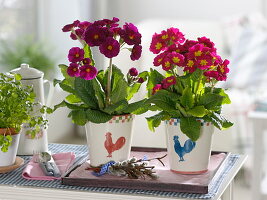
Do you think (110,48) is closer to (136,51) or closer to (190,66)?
(136,51)

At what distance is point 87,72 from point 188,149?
330 mm

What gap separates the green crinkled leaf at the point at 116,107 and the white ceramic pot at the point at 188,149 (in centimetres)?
12

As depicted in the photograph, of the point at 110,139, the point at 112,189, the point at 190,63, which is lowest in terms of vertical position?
the point at 112,189

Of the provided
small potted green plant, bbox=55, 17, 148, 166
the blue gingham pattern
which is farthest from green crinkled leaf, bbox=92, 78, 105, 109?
the blue gingham pattern

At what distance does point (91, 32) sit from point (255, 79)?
3053 millimetres

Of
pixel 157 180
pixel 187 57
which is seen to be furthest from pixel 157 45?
pixel 157 180

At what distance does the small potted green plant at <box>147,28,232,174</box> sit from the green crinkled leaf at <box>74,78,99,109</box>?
15cm

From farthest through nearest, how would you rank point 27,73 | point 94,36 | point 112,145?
point 27,73 → point 112,145 → point 94,36

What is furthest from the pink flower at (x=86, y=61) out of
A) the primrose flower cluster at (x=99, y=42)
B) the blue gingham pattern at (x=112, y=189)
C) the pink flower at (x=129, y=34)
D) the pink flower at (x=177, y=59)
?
the blue gingham pattern at (x=112, y=189)

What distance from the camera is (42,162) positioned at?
1.83 m

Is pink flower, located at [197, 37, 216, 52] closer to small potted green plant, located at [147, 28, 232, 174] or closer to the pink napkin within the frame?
small potted green plant, located at [147, 28, 232, 174]

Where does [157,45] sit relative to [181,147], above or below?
above

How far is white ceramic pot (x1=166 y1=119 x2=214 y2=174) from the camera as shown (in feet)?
5.57

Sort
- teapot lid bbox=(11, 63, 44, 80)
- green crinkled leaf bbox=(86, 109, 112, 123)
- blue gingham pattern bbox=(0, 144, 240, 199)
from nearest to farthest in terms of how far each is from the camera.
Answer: blue gingham pattern bbox=(0, 144, 240, 199) → green crinkled leaf bbox=(86, 109, 112, 123) → teapot lid bbox=(11, 63, 44, 80)
